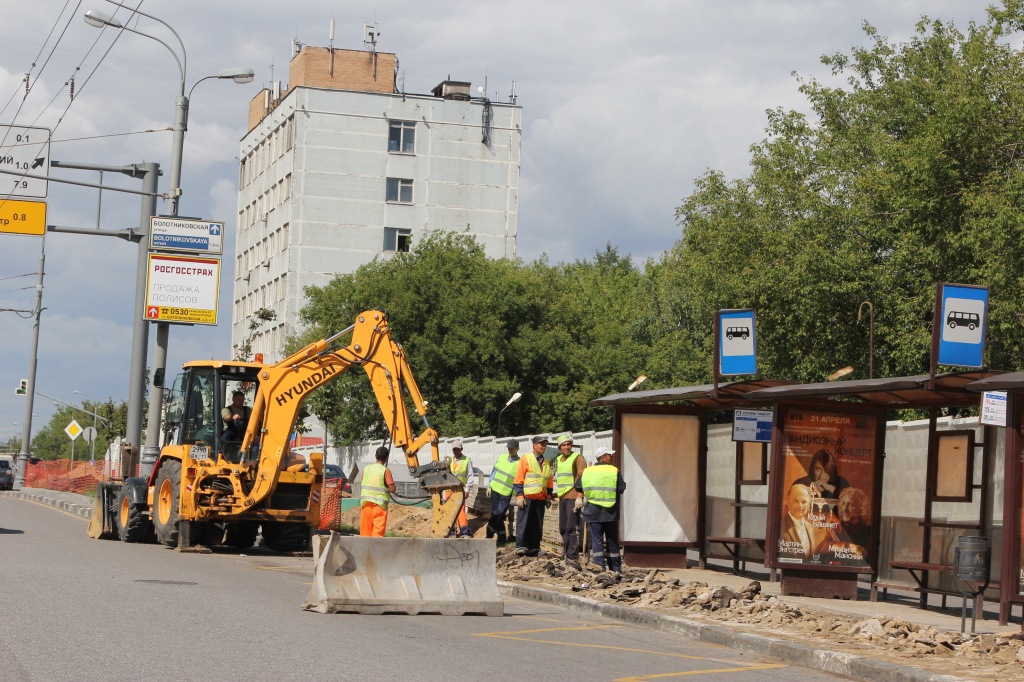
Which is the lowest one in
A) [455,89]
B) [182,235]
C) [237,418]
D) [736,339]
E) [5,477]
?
[5,477]

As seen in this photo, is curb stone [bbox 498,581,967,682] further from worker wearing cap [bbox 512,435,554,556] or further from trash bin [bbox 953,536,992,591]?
worker wearing cap [bbox 512,435,554,556]

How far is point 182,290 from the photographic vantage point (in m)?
29.8

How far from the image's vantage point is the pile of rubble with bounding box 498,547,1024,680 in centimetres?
1119

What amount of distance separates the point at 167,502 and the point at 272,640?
12.0 meters

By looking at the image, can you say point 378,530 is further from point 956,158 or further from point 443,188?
point 443,188

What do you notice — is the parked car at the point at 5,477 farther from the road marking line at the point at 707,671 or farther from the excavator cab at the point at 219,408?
the road marking line at the point at 707,671

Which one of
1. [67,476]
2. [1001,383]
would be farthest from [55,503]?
[1001,383]

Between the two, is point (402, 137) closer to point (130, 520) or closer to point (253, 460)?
point (130, 520)

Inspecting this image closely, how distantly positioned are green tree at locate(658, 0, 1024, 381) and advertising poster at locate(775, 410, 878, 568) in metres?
12.5

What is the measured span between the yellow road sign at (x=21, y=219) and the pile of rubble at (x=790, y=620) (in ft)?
58.1

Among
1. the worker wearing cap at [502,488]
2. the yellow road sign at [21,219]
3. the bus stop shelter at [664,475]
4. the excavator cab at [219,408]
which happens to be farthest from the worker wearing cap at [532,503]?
the yellow road sign at [21,219]

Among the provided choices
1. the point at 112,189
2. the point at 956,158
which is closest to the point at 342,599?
→ the point at 112,189

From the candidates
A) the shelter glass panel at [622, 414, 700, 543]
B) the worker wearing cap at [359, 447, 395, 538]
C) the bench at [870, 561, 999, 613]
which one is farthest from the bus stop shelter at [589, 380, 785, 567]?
the bench at [870, 561, 999, 613]

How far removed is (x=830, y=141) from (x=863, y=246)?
541 cm
